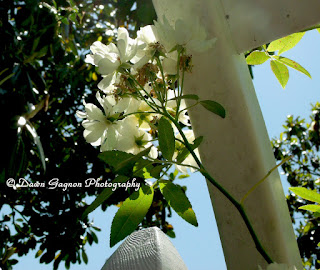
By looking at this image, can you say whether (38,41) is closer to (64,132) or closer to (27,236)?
(64,132)

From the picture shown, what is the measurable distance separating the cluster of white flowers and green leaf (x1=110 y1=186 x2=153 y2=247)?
0.09m

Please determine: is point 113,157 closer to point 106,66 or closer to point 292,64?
point 106,66

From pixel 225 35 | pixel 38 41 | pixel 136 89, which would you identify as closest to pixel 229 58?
pixel 225 35

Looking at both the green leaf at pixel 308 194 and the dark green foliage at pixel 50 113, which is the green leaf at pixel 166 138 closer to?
the green leaf at pixel 308 194

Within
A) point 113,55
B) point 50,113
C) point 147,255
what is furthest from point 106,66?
point 50,113

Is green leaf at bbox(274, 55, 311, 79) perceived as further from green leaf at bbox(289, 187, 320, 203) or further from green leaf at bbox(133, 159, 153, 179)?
green leaf at bbox(133, 159, 153, 179)

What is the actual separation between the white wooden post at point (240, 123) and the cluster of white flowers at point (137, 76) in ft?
0.23

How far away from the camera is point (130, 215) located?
15.8 inches

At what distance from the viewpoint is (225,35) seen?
0.55m

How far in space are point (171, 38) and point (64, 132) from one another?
242cm

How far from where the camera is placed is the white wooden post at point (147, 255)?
353 mm

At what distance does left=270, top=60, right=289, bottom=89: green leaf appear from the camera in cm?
58

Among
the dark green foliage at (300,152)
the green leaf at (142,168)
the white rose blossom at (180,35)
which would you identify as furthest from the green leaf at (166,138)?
the dark green foliage at (300,152)

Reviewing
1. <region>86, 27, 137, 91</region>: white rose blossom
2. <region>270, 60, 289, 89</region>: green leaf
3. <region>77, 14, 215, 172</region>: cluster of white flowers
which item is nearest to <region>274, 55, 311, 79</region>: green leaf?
<region>270, 60, 289, 89</region>: green leaf
